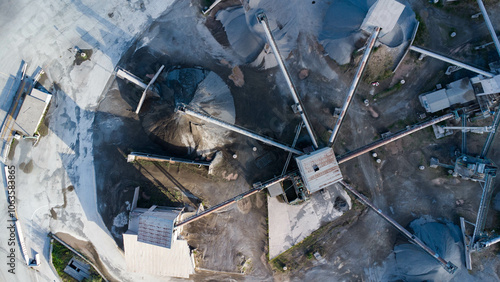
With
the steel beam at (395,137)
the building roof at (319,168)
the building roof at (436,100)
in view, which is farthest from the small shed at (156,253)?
the building roof at (436,100)

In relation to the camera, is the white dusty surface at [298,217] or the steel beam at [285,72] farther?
the white dusty surface at [298,217]

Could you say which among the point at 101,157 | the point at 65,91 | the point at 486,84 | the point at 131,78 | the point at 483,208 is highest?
the point at 65,91

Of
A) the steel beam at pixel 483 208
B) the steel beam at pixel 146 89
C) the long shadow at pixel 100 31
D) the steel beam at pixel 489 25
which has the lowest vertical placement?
the steel beam at pixel 483 208

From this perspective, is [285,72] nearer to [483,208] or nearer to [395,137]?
[395,137]

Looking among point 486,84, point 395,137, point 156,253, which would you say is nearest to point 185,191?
point 156,253

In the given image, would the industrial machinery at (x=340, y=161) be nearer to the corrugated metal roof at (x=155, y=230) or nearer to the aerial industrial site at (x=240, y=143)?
the aerial industrial site at (x=240, y=143)
